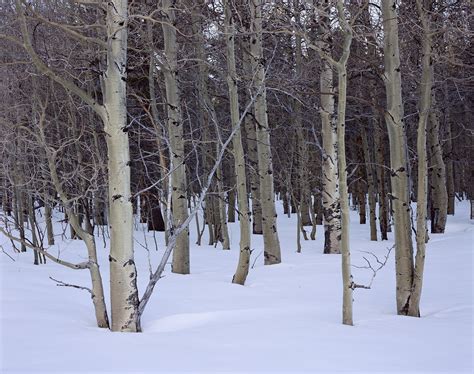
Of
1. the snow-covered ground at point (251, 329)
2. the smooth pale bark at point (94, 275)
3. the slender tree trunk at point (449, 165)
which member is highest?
the slender tree trunk at point (449, 165)

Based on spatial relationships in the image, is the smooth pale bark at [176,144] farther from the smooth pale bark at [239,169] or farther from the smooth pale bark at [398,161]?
the smooth pale bark at [398,161]

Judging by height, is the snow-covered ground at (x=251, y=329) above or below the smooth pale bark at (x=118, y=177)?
below

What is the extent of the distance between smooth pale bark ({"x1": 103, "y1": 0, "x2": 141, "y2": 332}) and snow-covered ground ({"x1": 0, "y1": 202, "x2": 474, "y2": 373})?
32 centimetres

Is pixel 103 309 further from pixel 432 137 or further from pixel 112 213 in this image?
pixel 432 137

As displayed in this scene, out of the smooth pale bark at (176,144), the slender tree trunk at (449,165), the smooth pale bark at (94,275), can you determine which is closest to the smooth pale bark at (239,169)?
the smooth pale bark at (176,144)

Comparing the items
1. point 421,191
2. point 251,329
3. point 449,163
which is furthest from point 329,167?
point 449,163

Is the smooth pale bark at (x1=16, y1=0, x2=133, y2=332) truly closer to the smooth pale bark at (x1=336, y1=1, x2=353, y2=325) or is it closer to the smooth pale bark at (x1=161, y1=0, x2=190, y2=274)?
the smooth pale bark at (x1=336, y1=1, x2=353, y2=325)

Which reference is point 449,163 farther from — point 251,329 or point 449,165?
point 251,329

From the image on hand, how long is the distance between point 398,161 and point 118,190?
11.0ft

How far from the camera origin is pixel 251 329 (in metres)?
4.84

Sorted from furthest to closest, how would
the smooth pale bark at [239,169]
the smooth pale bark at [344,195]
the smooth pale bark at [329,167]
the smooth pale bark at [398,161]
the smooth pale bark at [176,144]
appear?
1. the smooth pale bark at [329,167]
2. the smooth pale bark at [176,144]
3. the smooth pale bark at [239,169]
4. the smooth pale bark at [398,161]
5. the smooth pale bark at [344,195]

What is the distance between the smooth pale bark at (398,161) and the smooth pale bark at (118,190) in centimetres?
318

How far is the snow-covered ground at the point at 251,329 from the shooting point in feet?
12.0

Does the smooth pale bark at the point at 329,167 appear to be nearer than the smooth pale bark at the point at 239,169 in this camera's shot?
No
